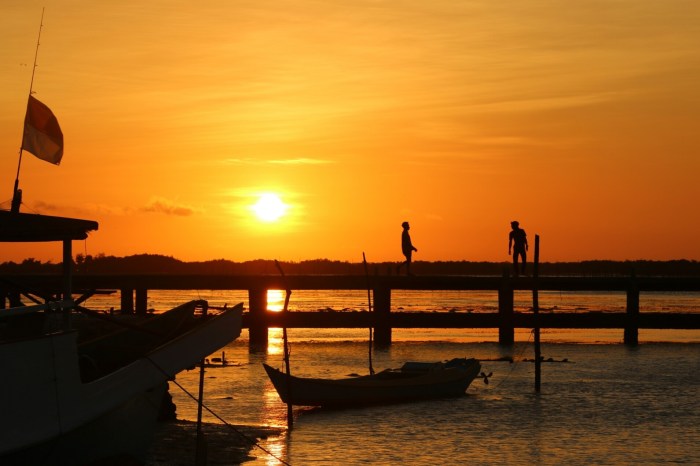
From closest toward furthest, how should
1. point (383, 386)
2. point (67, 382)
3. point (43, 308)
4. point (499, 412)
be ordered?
point (43, 308), point (67, 382), point (499, 412), point (383, 386)

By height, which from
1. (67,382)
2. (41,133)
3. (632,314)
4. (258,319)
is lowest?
(258,319)

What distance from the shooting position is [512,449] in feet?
78.4

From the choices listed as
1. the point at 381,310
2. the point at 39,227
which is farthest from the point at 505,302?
the point at 39,227

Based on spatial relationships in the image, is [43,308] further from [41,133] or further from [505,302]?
[505,302]

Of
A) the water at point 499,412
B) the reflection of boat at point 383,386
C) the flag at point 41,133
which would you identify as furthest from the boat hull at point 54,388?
the reflection of boat at point 383,386

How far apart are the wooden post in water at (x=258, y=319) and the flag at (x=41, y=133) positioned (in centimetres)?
2810

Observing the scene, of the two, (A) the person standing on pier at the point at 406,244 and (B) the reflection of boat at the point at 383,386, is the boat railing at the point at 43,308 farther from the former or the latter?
(A) the person standing on pier at the point at 406,244

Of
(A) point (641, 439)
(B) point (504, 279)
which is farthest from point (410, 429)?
(B) point (504, 279)

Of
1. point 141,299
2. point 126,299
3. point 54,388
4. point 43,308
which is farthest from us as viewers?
point 126,299

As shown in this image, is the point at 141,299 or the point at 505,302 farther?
the point at 141,299

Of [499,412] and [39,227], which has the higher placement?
[39,227]

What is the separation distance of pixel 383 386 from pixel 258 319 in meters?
15.6

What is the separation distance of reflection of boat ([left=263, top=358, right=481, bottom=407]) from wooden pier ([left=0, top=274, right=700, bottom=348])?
10.4m

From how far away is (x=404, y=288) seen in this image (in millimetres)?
44375
